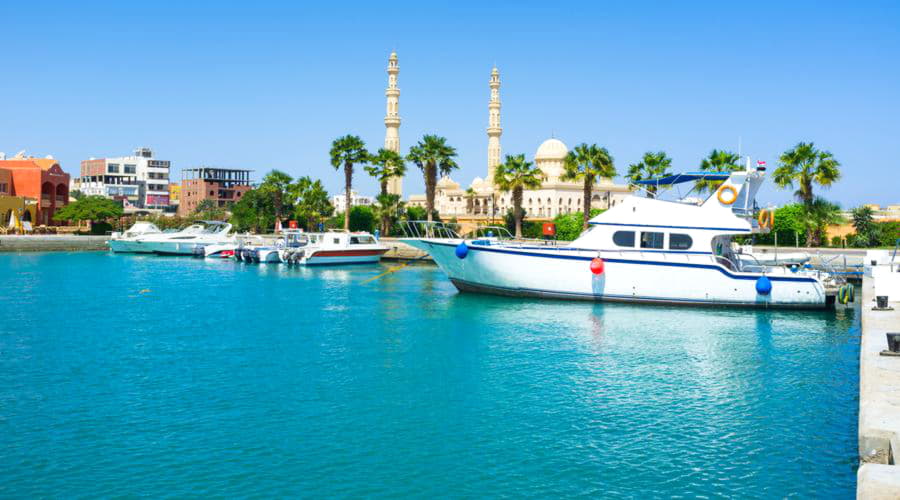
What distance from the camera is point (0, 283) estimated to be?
4044cm

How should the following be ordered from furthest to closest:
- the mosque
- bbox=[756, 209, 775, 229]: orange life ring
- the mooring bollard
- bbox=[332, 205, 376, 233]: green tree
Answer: the mosque
bbox=[332, 205, 376, 233]: green tree
bbox=[756, 209, 775, 229]: orange life ring
the mooring bollard

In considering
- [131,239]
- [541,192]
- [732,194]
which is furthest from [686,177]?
[541,192]

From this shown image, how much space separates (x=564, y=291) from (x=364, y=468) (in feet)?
68.0

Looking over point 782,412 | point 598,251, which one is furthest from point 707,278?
point 782,412

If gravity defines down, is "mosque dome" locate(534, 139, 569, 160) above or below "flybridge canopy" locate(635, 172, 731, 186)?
above

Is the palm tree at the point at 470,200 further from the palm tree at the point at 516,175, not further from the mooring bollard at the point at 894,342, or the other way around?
the mooring bollard at the point at 894,342

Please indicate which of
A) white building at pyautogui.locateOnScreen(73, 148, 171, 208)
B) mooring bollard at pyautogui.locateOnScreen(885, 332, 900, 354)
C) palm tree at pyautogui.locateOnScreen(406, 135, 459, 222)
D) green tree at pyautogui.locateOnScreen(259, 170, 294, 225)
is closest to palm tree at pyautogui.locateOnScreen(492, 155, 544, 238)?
palm tree at pyautogui.locateOnScreen(406, 135, 459, 222)

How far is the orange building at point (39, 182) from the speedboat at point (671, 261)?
6880 cm

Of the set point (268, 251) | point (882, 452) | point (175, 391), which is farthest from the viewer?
point (268, 251)

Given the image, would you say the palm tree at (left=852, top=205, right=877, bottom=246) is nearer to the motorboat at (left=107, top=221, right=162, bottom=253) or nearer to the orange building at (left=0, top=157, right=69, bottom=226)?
the motorboat at (left=107, top=221, right=162, bottom=253)

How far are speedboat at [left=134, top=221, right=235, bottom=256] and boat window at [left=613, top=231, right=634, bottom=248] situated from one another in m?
40.7

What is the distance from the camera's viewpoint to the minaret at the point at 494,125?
9788 cm

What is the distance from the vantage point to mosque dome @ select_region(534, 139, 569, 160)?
97.8 meters

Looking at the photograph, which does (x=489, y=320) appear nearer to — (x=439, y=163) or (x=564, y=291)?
(x=564, y=291)
